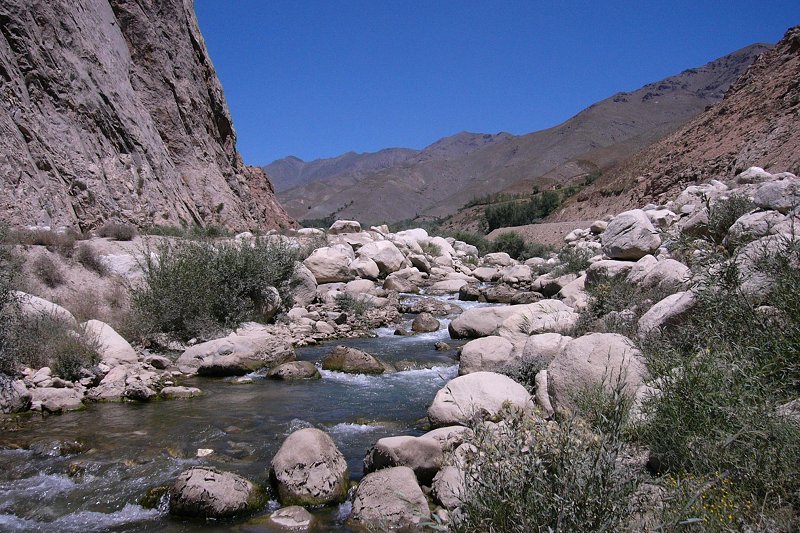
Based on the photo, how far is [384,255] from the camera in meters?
19.5

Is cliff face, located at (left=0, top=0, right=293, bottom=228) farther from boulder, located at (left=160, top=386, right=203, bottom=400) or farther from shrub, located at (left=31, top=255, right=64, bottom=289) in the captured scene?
boulder, located at (left=160, top=386, right=203, bottom=400)

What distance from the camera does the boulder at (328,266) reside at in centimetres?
1689

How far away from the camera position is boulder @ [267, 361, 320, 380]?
873 cm

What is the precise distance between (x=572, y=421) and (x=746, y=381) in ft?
4.66

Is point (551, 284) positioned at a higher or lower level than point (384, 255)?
lower

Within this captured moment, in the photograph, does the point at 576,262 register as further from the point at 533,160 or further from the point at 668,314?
the point at 533,160

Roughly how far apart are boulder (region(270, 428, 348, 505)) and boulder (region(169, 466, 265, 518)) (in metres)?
0.24

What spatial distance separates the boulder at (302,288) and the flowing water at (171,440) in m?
5.26

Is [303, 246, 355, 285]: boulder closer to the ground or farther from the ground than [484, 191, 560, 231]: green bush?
closer to the ground

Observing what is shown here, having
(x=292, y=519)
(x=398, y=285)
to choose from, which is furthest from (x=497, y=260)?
(x=292, y=519)

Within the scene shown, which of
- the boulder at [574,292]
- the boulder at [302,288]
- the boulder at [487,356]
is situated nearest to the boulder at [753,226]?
the boulder at [487,356]

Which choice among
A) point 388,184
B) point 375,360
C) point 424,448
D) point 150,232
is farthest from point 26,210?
point 388,184

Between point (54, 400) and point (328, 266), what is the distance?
10.6m

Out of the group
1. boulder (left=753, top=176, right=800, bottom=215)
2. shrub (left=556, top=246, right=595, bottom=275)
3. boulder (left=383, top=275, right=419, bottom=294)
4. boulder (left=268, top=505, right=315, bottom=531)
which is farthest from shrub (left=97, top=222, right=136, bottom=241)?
boulder (left=753, top=176, right=800, bottom=215)
